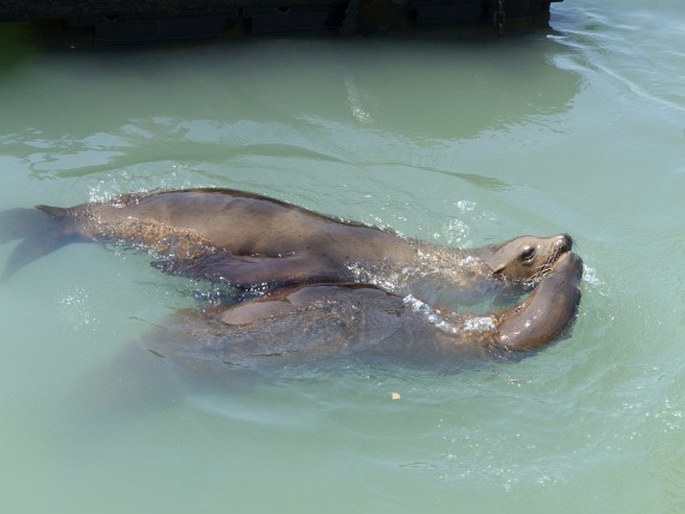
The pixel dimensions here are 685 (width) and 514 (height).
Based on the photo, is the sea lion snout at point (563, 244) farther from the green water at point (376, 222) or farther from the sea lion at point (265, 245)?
the green water at point (376, 222)

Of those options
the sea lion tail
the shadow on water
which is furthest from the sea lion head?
the sea lion tail

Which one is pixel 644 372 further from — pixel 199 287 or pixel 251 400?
pixel 199 287

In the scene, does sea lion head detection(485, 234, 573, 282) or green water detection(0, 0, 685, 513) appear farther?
sea lion head detection(485, 234, 573, 282)

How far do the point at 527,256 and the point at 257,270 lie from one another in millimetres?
1783

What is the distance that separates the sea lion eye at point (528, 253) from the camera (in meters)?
5.90

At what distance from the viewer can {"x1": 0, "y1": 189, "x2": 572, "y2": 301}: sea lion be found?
5887mm

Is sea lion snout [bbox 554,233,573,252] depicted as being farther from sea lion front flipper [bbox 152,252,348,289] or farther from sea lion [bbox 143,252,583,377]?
sea lion front flipper [bbox 152,252,348,289]

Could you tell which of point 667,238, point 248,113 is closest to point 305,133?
point 248,113

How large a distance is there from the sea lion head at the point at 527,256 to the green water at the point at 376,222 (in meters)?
0.44

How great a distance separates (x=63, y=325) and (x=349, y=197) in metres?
2.54

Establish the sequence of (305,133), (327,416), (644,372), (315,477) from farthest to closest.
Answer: (305,133) → (644,372) → (327,416) → (315,477)

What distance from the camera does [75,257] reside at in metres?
6.18

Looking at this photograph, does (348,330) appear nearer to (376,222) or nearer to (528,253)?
(528,253)

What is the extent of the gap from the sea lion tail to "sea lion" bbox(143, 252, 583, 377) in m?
1.22
